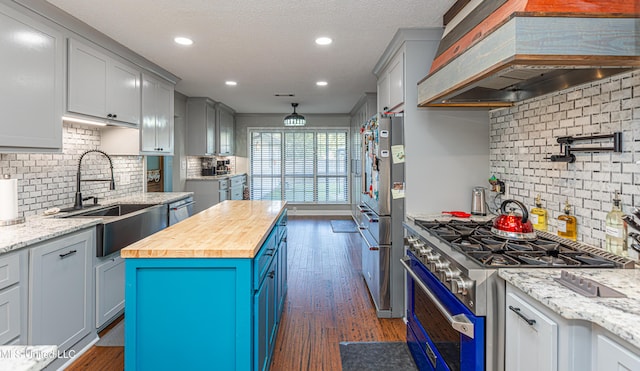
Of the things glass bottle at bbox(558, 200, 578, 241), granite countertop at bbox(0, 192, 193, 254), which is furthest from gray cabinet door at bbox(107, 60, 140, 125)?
glass bottle at bbox(558, 200, 578, 241)

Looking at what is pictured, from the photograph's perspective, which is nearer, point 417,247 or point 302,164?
point 417,247

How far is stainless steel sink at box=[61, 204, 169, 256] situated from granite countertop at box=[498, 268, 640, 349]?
2.60 m

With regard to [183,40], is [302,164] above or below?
below

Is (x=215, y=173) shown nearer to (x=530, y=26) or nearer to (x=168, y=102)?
(x=168, y=102)

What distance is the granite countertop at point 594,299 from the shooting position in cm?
97

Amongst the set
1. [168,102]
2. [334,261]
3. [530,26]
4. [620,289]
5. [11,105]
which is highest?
[168,102]

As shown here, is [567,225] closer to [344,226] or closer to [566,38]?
[566,38]

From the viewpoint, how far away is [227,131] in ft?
25.1

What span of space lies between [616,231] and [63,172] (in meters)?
4.04

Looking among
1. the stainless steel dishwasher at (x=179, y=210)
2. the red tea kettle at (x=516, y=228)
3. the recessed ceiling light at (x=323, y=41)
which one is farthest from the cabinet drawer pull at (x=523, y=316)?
the stainless steel dishwasher at (x=179, y=210)

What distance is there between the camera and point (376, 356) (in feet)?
8.04

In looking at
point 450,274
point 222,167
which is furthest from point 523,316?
point 222,167

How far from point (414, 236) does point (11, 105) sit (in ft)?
9.09

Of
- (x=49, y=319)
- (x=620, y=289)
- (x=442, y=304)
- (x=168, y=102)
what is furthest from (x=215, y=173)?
(x=620, y=289)
